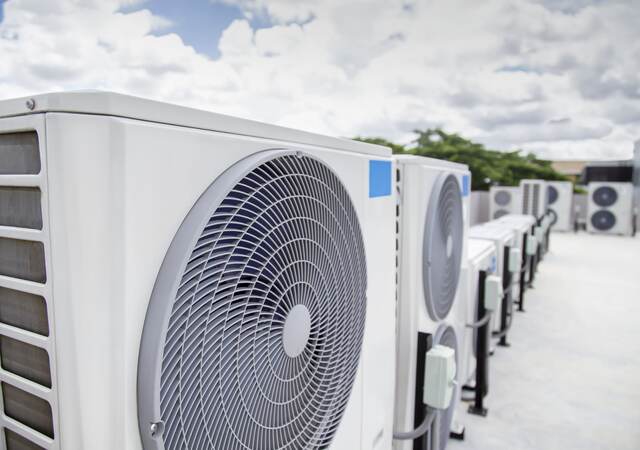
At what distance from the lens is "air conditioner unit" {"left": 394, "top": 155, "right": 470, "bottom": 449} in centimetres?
132

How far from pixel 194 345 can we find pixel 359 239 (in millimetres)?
471

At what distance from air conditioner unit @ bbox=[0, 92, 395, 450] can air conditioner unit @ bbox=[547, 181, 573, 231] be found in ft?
44.4

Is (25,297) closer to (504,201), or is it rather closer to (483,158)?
(504,201)

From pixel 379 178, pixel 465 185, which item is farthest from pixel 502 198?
pixel 379 178

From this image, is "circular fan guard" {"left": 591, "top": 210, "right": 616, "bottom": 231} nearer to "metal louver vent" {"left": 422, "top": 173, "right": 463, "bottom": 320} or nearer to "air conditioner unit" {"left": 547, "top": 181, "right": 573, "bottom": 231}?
"air conditioner unit" {"left": 547, "top": 181, "right": 573, "bottom": 231}

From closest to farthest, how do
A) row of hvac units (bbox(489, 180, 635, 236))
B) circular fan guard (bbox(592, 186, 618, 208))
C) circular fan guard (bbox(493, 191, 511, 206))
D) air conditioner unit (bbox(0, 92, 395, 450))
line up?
air conditioner unit (bbox(0, 92, 395, 450)) → circular fan guard (bbox(493, 191, 511, 206)) → row of hvac units (bbox(489, 180, 635, 236)) → circular fan guard (bbox(592, 186, 618, 208))

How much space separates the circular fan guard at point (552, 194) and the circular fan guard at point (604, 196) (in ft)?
3.10

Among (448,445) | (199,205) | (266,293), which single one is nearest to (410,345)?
(266,293)

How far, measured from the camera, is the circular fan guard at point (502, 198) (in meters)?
10.4

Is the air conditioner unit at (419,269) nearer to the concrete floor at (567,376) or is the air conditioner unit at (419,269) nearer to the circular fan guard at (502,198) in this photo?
the concrete floor at (567,376)

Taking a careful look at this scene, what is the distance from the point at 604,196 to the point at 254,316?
14.1m

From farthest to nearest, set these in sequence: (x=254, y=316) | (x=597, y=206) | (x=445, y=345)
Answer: (x=597, y=206) < (x=445, y=345) < (x=254, y=316)

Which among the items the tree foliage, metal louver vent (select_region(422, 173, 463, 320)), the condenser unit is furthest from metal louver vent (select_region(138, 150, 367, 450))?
the tree foliage

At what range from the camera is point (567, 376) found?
3.32 m
